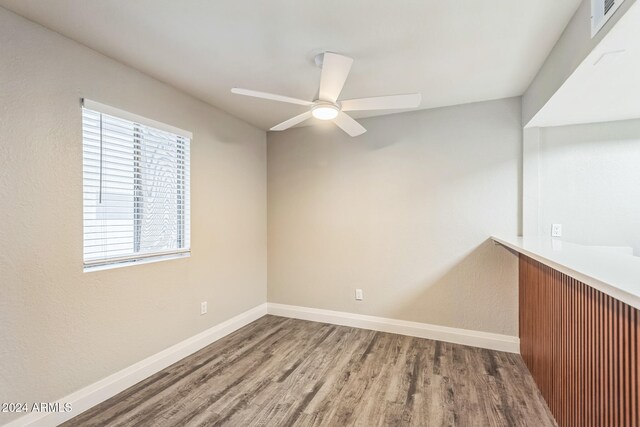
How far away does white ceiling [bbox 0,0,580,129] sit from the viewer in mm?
1607

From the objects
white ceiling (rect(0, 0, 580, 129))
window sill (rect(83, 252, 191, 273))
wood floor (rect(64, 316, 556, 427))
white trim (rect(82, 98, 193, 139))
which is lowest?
wood floor (rect(64, 316, 556, 427))

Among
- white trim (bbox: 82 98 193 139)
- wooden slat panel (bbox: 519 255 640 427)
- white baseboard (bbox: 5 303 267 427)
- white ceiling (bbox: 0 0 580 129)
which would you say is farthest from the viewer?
white trim (bbox: 82 98 193 139)

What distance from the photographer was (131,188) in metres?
2.28

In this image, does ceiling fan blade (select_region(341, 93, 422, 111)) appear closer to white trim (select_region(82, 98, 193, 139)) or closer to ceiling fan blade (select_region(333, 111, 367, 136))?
ceiling fan blade (select_region(333, 111, 367, 136))

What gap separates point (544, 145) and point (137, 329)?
373 centimetres

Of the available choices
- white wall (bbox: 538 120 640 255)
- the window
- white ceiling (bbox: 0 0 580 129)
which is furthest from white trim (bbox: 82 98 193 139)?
white wall (bbox: 538 120 640 255)

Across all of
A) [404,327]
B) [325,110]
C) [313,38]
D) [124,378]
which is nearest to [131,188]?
Result: [124,378]

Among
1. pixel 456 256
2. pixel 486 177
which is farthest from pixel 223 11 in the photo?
pixel 456 256

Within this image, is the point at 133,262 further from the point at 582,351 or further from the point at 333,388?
the point at 582,351

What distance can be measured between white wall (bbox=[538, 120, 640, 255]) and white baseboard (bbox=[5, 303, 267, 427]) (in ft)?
10.7

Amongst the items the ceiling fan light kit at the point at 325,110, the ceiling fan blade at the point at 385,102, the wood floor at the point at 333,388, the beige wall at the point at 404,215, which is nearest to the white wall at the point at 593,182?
the beige wall at the point at 404,215

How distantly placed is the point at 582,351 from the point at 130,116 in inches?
123

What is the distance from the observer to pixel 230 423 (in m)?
1.85

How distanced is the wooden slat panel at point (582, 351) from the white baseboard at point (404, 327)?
417 mm
